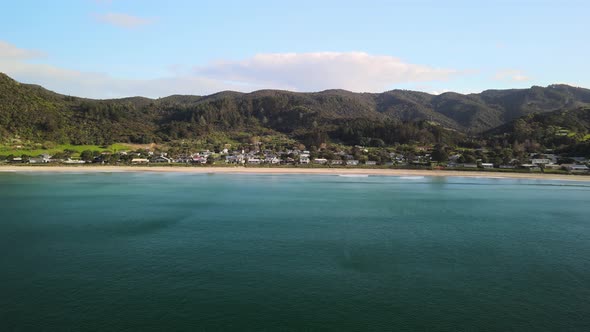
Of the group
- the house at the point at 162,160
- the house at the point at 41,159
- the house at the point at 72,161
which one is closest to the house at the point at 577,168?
the house at the point at 162,160

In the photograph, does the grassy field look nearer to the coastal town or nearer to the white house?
the coastal town

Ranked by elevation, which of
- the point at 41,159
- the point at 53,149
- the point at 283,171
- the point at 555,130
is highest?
the point at 555,130

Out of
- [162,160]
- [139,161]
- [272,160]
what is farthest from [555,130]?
[139,161]

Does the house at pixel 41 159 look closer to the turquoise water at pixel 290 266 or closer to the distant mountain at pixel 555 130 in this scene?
the turquoise water at pixel 290 266

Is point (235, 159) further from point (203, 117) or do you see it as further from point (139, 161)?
point (203, 117)

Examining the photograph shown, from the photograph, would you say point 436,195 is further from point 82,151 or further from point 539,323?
point 82,151

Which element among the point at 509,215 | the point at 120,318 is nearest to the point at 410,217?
the point at 509,215

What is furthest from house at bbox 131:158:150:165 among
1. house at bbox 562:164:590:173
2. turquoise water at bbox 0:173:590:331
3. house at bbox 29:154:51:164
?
house at bbox 562:164:590:173
